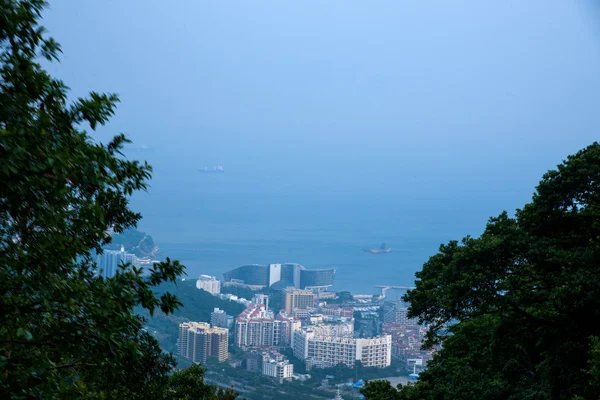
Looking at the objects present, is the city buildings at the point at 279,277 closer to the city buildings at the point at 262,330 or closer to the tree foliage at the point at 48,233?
the city buildings at the point at 262,330

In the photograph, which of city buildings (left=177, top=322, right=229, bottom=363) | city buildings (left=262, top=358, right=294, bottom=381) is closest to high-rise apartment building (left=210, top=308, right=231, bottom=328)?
city buildings (left=262, top=358, right=294, bottom=381)

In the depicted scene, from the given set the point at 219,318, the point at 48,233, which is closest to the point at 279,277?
the point at 219,318

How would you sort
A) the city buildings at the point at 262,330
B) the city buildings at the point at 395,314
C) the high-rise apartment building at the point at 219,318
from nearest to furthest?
the city buildings at the point at 262,330
the high-rise apartment building at the point at 219,318
the city buildings at the point at 395,314

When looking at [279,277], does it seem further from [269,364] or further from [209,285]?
[269,364]

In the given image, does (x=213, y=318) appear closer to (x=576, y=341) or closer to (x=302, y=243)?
(x=576, y=341)

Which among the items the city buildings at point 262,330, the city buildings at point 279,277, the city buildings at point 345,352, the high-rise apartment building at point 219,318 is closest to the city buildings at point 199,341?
the city buildings at point 345,352

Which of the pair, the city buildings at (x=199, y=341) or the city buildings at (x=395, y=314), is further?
the city buildings at (x=395, y=314)
